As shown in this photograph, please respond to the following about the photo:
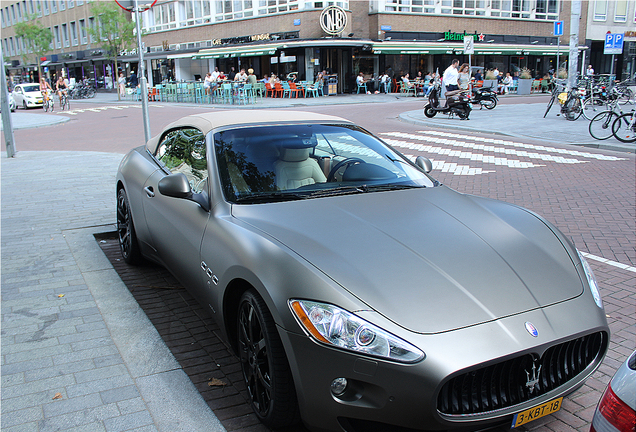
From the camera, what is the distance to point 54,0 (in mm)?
65438

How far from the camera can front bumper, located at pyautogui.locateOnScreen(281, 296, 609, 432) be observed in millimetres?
2124

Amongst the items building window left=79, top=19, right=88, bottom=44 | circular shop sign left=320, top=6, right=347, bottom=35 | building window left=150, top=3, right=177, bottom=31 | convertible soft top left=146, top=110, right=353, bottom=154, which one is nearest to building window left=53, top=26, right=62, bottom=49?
building window left=79, top=19, right=88, bottom=44

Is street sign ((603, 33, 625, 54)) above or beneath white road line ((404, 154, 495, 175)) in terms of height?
above

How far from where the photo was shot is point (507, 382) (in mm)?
2248

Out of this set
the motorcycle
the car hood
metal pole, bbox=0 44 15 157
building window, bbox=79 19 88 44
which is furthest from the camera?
building window, bbox=79 19 88 44

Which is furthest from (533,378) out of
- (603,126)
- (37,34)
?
(37,34)

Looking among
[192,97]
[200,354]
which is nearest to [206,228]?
[200,354]

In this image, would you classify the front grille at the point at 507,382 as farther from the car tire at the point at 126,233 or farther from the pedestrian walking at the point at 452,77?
the pedestrian walking at the point at 452,77

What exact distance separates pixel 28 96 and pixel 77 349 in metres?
36.7

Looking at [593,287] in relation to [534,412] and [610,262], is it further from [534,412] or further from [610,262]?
[610,262]

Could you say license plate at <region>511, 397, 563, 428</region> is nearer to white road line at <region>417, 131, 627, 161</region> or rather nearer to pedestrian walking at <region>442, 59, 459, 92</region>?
white road line at <region>417, 131, 627, 161</region>

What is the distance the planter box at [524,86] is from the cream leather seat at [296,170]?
3677 centimetres

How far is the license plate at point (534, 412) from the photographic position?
2.24 meters

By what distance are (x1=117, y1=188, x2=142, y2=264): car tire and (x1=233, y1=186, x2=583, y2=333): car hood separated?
83.4 inches
